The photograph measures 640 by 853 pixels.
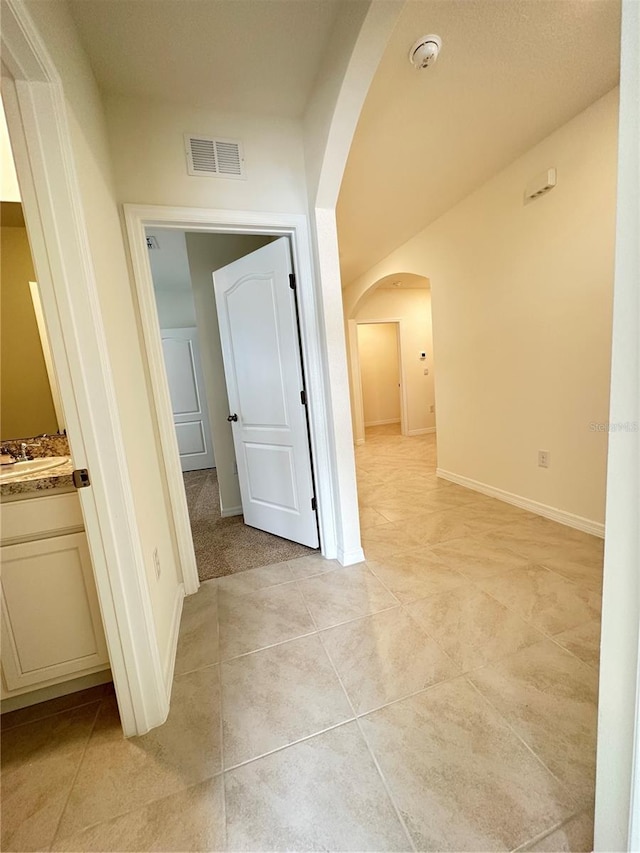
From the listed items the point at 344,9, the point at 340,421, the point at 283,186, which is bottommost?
the point at 340,421

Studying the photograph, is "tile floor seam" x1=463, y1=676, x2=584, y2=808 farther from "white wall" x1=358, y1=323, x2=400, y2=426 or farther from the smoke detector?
"white wall" x1=358, y1=323, x2=400, y2=426

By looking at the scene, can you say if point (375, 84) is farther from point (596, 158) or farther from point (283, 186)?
point (596, 158)

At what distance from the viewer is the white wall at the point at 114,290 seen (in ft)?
3.43

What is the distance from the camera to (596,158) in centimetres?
186

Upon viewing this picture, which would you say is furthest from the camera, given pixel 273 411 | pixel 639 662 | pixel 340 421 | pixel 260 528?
pixel 260 528

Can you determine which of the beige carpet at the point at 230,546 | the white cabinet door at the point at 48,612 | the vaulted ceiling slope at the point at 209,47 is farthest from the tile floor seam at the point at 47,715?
the vaulted ceiling slope at the point at 209,47

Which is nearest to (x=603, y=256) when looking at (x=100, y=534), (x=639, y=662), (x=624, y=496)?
(x=624, y=496)

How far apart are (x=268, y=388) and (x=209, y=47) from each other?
156 cm

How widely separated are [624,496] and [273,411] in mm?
1865

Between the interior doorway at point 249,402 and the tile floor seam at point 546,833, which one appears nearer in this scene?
the tile floor seam at point 546,833

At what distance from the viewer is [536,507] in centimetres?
253

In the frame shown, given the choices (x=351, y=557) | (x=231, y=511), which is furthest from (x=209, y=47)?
(x=231, y=511)

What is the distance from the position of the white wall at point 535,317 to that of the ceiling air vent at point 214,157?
76.3 inches

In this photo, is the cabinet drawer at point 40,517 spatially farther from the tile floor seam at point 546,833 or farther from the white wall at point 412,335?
the white wall at point 412,335
